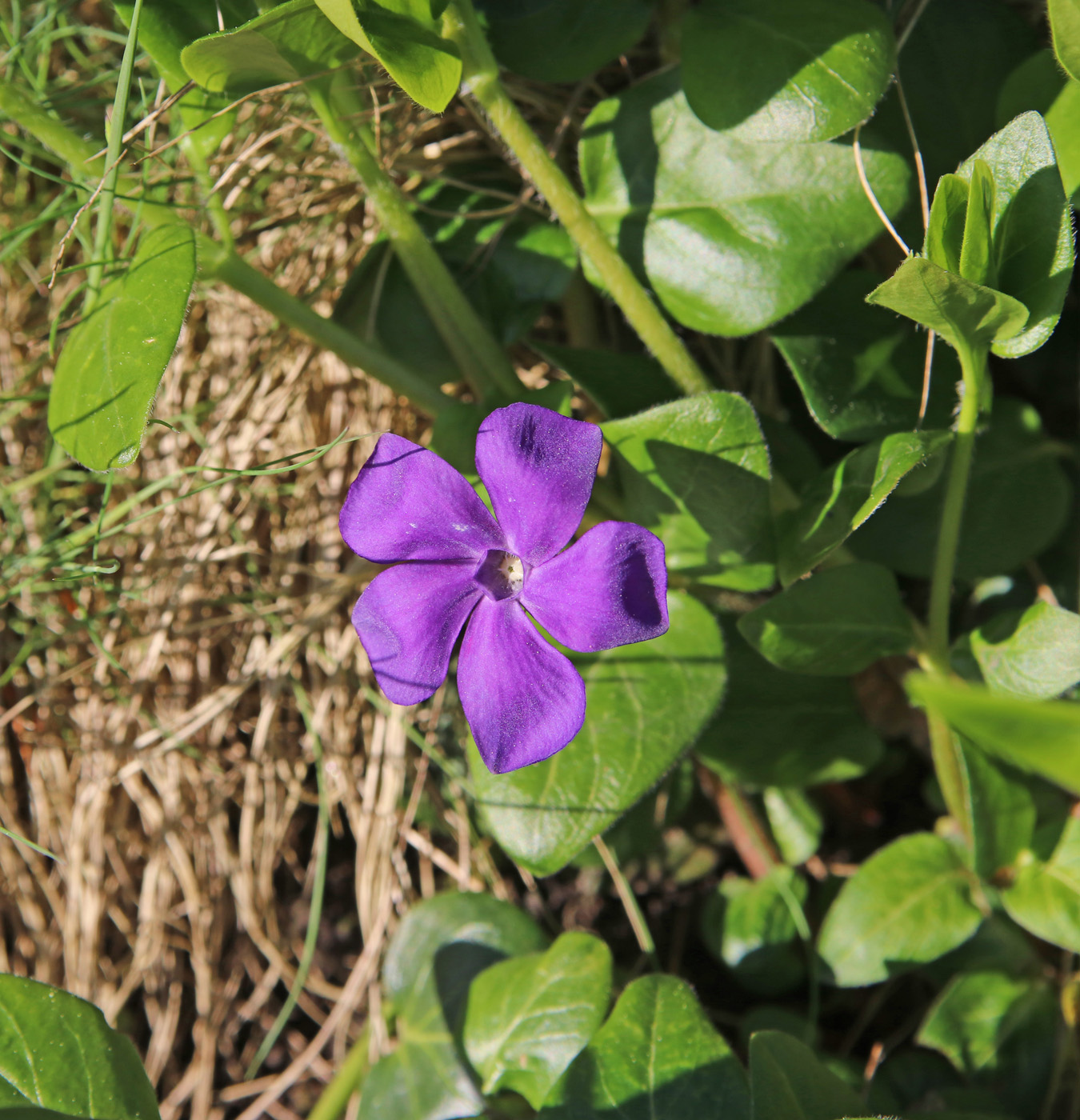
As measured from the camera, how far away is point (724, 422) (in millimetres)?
1051

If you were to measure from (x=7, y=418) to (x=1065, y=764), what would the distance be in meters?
1.76

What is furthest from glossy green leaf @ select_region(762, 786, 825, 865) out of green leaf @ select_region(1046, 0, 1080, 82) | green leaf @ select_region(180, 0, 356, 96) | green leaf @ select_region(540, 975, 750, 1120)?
green leaf @ select_region(180, 0, 356, 96)

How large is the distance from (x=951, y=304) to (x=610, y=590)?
405 millimetres

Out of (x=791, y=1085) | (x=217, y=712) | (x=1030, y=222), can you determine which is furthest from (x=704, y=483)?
(x=217, y=712)

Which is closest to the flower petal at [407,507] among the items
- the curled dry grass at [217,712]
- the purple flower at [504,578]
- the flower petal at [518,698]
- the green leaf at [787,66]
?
the purple flower at [504,578]

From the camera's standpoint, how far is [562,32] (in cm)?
121

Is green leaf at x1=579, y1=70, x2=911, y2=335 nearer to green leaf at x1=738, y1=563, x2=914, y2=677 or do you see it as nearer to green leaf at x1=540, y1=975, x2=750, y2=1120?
green leaf at x1=738, y1=563, x2=914, y2=677

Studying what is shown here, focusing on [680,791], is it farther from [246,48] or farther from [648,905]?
[246,48]

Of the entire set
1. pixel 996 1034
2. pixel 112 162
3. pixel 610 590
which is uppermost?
pixel 112 162

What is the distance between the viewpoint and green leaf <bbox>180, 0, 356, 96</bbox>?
93 centimetres

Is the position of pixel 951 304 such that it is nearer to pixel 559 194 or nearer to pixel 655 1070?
pixel 559 194

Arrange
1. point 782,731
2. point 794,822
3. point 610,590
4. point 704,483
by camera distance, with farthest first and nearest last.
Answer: point 794,822 < point 782,731 < point 704,483 < point 610,590

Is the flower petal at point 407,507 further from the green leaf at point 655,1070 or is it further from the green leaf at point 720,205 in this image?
the green leaf at point 655,1070

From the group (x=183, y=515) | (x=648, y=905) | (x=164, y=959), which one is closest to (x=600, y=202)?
(x=183, y=515)
